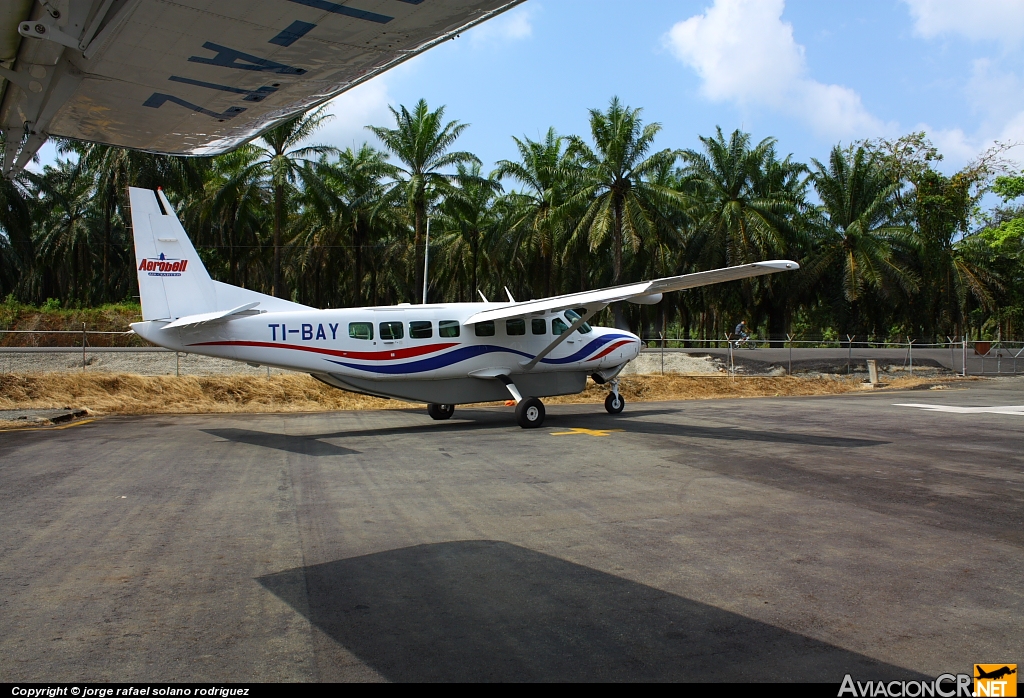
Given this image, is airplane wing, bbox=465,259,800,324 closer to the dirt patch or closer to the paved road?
the dirt patch

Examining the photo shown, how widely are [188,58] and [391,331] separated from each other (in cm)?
1227

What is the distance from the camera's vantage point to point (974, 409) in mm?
18766

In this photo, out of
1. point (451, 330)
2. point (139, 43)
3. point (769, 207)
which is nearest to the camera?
point (139, 43)

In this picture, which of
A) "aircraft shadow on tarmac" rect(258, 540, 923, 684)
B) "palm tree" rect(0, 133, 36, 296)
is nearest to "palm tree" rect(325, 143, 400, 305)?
"palm tree" rect(0, 133, 36, 296)

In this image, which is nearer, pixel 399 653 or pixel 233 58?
pixel 233 58

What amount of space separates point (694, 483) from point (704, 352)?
82.3 feet

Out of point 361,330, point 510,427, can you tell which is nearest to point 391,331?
point 361,330

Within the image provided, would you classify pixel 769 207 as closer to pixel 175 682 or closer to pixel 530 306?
pixel 530 306

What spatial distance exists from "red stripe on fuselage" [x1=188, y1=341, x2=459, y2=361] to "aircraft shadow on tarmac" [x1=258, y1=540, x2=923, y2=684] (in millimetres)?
9430

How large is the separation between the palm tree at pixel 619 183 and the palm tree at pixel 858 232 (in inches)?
452

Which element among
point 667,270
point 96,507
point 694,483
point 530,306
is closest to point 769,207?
point 667,270

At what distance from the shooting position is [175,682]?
12.8ft

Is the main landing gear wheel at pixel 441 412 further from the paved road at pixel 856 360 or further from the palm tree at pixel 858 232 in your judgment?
the palm tree at pixel 858 232

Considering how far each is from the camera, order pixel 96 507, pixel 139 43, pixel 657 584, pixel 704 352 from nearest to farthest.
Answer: pixel 139 43 → pixel 657 584 → pixel 96 507 → pixel 704 352
